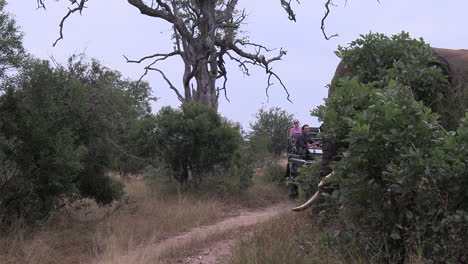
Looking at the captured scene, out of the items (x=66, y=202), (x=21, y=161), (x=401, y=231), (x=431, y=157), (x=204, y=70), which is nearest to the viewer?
(x=431, y=157)

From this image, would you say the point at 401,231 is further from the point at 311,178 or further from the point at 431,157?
the point at 311,178

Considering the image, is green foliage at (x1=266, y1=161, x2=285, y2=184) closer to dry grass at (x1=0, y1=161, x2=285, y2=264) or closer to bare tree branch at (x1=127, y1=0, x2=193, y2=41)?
dry grass at (x1=0, y1=161, x2=285, y2=264)

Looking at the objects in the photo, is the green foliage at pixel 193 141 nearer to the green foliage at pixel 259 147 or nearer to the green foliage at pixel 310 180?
the green foliage at pixel 259 147

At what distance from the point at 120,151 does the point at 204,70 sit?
311 inches

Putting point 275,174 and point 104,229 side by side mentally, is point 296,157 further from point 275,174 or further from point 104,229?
point 104,229

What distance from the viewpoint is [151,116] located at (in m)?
16.7

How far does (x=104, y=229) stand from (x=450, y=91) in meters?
6.84

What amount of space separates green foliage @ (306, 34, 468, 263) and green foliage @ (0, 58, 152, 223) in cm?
608

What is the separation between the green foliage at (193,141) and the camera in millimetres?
15867

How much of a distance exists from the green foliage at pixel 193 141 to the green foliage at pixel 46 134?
162 inches

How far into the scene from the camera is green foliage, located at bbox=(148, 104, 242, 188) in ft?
52.1

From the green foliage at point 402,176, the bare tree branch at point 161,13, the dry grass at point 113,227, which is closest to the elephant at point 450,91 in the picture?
the green foliage at point 402,176

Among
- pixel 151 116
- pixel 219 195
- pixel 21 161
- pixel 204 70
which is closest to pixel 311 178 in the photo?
pixel 21 161

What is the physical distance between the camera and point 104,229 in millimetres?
11039
